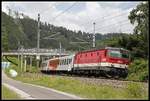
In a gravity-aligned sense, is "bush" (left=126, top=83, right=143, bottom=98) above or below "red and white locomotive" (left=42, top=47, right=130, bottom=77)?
below

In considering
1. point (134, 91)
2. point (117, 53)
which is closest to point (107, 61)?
point (117, 53)

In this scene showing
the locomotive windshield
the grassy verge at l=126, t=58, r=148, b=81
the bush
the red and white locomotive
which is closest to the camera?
the bush

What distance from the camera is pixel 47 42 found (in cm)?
13900

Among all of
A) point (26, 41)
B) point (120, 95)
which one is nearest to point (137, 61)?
point (120, 95)

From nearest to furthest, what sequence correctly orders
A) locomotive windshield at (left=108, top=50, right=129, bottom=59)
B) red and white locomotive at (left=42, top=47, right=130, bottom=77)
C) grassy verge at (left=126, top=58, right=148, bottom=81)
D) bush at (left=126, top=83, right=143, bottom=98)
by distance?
bush at (left=126, top=83, right=143, bottom=98)
red and white locomotive at (left=42, top=47, right=130, bottom=77)
locomotive windshield at (left=108, top=50, right=129, bottom=59)
grassy verge at (left=126, top=58, right=148, bottom=81)

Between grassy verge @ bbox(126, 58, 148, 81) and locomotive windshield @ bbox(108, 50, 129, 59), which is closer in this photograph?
locomotive windshield @ bbox(108, 50, 129, 59)

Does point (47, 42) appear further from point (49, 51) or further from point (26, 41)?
point (49, 51)

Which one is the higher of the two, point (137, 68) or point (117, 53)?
point (117, 53)

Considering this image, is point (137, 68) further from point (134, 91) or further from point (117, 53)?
point (134, 91)

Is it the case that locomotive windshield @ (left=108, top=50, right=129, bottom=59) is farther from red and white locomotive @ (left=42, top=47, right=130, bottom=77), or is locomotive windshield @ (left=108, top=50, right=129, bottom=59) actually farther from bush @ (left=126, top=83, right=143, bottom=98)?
bush @ (left=126, top=83, right=143, bottom=98)

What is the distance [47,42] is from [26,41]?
1159cm

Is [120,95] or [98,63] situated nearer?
[120,95]

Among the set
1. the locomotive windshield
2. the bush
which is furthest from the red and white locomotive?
the bush

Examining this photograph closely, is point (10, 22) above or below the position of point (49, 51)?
above
